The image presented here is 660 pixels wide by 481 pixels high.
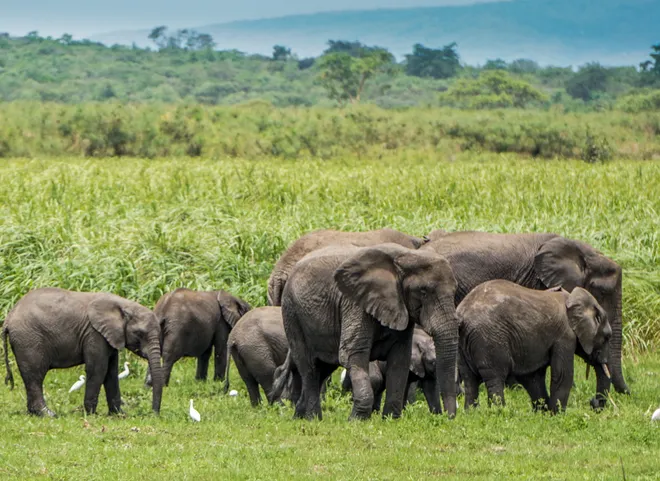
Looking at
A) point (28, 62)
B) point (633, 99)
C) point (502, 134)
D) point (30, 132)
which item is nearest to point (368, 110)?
point (502, 134)

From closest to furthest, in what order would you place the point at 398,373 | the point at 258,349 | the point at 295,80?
the point at 398,373
the point at 258,349
the point at 295,80

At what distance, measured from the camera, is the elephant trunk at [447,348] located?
10961mm

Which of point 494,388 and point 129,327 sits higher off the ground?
point 129,327

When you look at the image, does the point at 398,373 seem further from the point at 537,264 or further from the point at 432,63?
the point at 432,63

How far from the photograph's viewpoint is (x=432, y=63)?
157m

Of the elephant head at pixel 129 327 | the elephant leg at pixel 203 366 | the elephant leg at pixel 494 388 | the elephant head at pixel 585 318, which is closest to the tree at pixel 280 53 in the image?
the elephant leg at pixel 203 366

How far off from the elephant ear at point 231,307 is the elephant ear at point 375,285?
4.53 metres

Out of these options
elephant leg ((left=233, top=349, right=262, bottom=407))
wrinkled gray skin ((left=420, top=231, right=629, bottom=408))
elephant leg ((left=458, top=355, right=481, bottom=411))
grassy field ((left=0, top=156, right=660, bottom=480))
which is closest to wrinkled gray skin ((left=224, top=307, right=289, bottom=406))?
elephant leg ((left=233, top=349, right=262, bottom=407))

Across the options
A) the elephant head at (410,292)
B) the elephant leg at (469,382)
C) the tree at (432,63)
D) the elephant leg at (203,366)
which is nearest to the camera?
the elephant head at (410,292)

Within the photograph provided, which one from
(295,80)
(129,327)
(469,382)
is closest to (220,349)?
(129,327)

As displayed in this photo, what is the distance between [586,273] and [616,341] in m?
0.90

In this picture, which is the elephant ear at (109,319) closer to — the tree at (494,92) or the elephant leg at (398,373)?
the elephant leg at (398,373)

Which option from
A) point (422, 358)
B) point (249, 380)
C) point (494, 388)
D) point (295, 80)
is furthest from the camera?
point (295, 80)

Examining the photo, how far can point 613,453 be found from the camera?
9898mm
